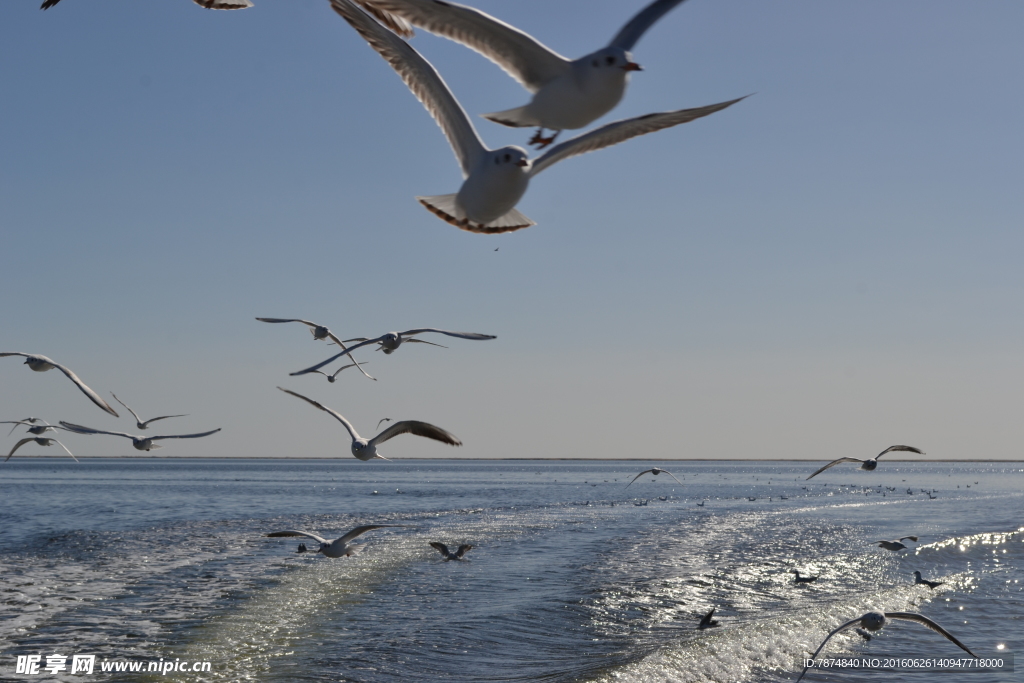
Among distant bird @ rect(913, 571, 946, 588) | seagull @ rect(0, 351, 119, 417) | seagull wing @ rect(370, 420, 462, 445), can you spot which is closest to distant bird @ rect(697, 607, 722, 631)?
distant bird @ rect(913, 571, 946, 588)

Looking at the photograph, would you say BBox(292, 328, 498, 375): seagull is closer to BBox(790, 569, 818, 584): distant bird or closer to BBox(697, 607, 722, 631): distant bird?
BBox(697, 607, 722, 631): distant bird

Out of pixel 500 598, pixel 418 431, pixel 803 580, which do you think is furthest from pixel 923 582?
pixel 418 431

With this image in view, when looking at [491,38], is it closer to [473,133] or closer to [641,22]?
[473,133]

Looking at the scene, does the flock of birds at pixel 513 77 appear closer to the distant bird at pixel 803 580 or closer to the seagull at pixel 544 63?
the seagull at pixel 544 63

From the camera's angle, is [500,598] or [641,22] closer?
[641,22]

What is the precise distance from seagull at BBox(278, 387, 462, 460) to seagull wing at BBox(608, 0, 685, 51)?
9.76 ft

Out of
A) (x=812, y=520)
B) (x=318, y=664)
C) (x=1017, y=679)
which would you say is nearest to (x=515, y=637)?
(x=318, y=664)

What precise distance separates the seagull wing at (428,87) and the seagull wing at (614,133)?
43 centimetres

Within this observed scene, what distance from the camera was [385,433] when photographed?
7.51 meters

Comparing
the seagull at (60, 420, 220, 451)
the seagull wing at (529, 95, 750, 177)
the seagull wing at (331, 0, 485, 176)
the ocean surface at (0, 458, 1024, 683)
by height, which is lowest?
the ocean surface at (0, 458, 1024, 683)

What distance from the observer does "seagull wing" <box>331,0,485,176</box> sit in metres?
4.74

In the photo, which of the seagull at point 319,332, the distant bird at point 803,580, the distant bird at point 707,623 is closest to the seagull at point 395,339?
the seagull at point 319,332

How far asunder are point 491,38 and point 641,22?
81cm

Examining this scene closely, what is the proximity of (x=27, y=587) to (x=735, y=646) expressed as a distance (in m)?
14.9
